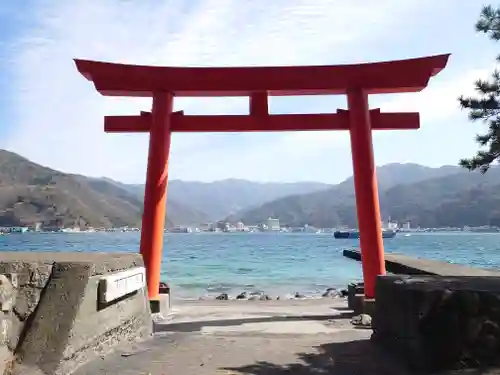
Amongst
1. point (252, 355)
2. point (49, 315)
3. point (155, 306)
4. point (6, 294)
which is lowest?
point (252, 355)

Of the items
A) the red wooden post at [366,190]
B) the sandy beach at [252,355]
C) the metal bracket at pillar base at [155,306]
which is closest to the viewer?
the sandy beach at [252,355]

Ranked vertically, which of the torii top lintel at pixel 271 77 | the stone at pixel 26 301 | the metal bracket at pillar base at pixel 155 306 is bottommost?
the metal bracket at pillar base at pixel 155 306

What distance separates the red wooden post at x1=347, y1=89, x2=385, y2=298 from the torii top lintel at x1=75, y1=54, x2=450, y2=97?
32cm

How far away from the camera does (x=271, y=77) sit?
290 inches

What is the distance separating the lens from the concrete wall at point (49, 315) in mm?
2807

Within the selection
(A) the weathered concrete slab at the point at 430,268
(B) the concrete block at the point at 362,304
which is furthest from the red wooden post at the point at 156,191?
(A) the weathered concrete slab at the point at 430,268

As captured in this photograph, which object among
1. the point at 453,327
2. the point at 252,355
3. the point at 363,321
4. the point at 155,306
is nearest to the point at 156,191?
the point at 155,306

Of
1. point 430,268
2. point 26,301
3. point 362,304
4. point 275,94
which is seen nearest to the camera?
point 26,301

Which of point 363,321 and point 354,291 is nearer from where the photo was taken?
point 363,321

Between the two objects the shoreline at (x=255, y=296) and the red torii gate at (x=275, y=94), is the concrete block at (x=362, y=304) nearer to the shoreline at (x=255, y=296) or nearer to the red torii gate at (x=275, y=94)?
the red torii gate at (x=275, y=94)

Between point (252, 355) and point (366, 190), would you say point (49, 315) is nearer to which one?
point (252, 355)

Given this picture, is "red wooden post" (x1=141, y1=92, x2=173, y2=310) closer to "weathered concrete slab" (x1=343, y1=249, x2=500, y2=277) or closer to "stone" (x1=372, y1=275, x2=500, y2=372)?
"weathered concrete slab" (x1=343, y1=249, x2=500, y2=277)

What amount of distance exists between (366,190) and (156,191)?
323cm

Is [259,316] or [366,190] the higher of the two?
[366,190]
